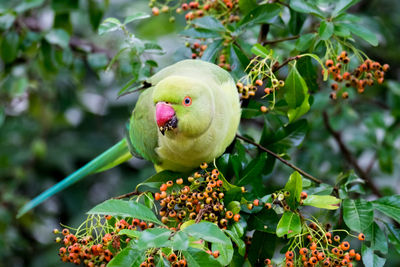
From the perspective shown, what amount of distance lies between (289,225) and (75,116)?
297 cm

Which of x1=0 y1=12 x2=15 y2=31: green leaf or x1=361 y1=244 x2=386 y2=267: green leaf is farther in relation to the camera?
x1=0 y1=12 x2=15 y2=31: green leaf

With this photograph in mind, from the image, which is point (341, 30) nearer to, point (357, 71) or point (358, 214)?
point (357, 71)

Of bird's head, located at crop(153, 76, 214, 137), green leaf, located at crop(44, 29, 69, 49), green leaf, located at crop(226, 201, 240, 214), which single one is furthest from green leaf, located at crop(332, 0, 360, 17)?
green leaf, located at crop(44, 29, 69, 49)

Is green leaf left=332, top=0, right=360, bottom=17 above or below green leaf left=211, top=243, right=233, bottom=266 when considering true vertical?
above

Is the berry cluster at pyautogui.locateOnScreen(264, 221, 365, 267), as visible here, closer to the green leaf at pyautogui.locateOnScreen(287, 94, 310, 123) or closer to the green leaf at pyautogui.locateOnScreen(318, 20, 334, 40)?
the green leaf at pyautogui.locateOnScreen(287, 94, 310, 123)

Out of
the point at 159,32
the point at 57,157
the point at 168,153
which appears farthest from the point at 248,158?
the point at 159,32

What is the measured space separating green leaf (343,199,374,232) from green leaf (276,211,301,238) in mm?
173

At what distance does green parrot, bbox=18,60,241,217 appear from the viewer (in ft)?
4.78

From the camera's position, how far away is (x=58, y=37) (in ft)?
6.95

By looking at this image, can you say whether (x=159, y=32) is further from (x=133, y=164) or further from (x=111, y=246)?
(x=111, y=246)

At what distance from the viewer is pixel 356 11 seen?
2795mm

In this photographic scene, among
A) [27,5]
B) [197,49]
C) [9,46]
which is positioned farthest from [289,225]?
[27,5]

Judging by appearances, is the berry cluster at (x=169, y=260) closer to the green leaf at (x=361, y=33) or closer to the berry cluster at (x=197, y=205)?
Answer: the berry cluster at (x=197, y=205)

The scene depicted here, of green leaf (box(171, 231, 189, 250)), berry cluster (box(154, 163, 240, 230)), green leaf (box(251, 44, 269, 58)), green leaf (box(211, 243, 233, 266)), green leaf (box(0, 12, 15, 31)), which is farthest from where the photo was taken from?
green leaf (box(0, 12, 15, 31))
